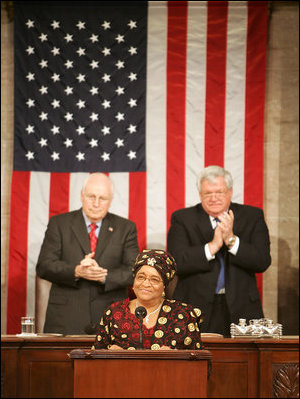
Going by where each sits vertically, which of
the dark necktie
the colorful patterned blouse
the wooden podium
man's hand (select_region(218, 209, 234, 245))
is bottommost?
the wooden podium

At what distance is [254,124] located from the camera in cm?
Result: 823

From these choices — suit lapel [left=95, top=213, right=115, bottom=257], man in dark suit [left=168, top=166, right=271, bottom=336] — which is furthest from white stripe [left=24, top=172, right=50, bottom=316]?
man in dark suit [left=168, top=166, right=271, bottom=336]

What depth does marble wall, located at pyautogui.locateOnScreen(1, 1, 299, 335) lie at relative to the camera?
8391 millimetres

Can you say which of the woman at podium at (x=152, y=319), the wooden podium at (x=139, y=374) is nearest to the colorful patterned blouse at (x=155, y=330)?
the woman at podium at (x=152, y=319)

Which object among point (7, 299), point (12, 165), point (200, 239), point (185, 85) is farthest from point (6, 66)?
point (200, 239)

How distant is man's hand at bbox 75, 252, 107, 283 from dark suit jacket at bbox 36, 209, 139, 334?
50mm

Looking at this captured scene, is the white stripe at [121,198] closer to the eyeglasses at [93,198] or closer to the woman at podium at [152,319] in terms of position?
the eyeglasses at [93,198]

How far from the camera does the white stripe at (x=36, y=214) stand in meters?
8.23

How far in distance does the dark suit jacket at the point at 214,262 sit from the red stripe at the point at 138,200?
4.62 ft

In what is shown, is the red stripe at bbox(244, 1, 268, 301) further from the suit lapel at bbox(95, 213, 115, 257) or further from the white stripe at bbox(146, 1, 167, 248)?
the suit lapel at bbox(95, 213, 115, 257)

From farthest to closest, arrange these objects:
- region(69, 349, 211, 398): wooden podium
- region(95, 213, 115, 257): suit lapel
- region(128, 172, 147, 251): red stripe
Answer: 1. region(128, 172, 147, 251): red stripe
2. region(95, 213, 115, 257): suit lapel
3. region(69, 349, 211, 398): wooden podium

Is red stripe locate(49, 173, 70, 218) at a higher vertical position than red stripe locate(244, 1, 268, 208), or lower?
lower

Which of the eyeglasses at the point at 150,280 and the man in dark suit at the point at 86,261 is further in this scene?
the man in dark suit at the point at 86,261

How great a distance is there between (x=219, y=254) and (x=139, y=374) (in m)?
3.10
